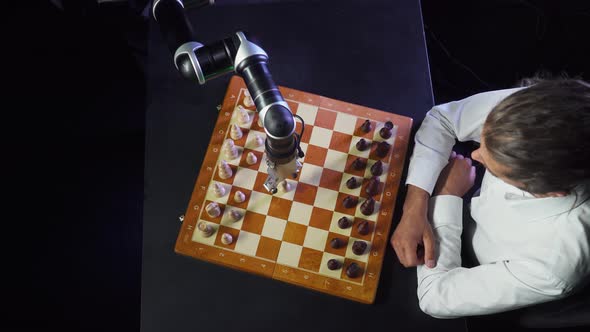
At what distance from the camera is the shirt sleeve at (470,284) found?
1091 mm

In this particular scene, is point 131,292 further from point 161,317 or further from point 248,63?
point 248,63

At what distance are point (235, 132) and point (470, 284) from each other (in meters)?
0.86

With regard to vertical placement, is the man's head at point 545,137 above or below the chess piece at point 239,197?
above

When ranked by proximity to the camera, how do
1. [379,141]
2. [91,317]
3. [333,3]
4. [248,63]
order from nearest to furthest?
[248,63]
[379,141]
[333,3]
[91,317]

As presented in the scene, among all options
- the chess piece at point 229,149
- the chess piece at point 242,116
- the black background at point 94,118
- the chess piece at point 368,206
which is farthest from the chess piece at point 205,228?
the black background at point 94,118

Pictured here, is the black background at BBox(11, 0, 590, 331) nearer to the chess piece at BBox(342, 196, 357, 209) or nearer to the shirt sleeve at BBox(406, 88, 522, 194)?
the shirt sleeve at BBox(406, 88, 522, 194)

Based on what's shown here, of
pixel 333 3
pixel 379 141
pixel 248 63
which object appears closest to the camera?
pixel 248 63

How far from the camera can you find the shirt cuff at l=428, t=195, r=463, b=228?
1.32m

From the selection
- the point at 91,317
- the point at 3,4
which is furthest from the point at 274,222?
the point at 3,4

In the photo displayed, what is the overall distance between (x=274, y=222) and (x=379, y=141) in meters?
0.46

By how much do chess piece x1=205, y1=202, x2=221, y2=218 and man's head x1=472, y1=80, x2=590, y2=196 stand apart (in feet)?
2.65

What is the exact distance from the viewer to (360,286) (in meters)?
1.26

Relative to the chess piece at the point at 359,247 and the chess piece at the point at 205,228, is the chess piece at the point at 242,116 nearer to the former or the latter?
the chess piece at the point at 205,228

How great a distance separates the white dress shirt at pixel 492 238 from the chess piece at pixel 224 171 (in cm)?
59
